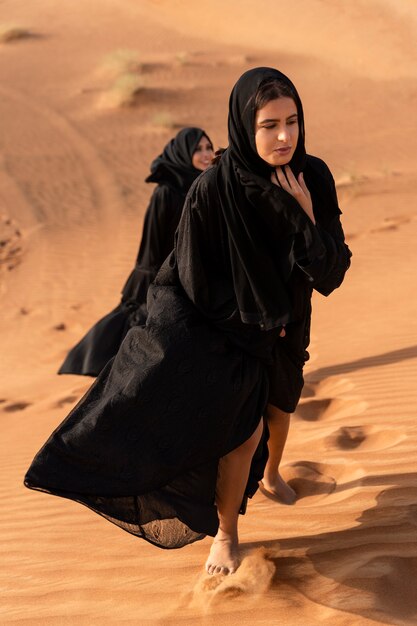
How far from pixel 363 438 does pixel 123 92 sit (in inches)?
647

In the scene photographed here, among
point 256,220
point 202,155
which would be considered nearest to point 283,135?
point 256,220

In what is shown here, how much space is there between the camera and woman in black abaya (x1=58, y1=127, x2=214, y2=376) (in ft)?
19.6

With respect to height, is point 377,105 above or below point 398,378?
above

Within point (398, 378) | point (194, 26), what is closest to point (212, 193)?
point (398, 378)

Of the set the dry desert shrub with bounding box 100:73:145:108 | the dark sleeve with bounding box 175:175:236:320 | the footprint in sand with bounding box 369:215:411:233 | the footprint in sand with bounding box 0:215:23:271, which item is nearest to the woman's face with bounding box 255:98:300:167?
the dark sleeve with bounding box 175:175:236:320

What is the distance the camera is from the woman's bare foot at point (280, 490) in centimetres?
393

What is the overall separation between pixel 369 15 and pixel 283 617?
90.7 ft

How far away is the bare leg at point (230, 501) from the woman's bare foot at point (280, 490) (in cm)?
58

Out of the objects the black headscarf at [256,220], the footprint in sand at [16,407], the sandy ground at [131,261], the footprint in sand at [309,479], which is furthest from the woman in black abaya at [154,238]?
the black headscarf at [256,220]

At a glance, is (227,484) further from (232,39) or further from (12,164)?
(232,39)

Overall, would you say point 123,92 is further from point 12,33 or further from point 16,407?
point 16,407

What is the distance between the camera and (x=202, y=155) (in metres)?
5.96

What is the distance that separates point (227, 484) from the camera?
3.24 meters

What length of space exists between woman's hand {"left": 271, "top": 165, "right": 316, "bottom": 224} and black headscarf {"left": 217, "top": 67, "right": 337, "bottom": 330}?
0.09 feet
